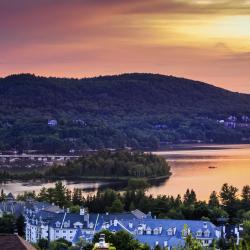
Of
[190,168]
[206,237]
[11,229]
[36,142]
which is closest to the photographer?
[206,237]

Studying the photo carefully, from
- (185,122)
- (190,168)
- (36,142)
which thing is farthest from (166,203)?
(185,122)

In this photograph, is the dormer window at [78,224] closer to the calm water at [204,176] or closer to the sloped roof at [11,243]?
the calm water at [204,176]

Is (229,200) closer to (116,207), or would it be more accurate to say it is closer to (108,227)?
(116,207)

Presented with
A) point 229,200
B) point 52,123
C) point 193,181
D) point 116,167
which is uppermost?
point 52,123

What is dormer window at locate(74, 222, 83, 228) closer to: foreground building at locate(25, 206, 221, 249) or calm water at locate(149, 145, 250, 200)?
foreground building at locate(25, 206, 221, 249)

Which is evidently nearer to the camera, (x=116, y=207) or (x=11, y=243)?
(x=11, y=243)

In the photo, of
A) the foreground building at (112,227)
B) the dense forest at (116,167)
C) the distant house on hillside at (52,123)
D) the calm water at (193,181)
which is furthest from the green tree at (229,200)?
the distant house on hillside at (52,123)

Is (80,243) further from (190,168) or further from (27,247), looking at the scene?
(190,168)

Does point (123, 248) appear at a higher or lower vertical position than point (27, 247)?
lower

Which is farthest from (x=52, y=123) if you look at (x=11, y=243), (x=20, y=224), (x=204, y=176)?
(x=11, y=243)
